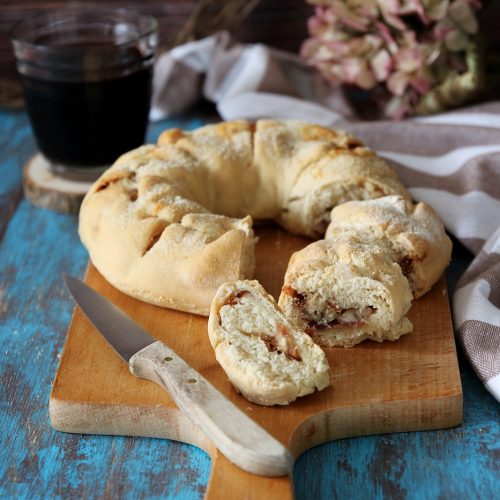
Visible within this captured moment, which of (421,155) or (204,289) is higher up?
(204,289)

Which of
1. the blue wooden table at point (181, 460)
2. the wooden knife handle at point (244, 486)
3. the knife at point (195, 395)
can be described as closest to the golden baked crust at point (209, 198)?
the knife at point (195, 395)

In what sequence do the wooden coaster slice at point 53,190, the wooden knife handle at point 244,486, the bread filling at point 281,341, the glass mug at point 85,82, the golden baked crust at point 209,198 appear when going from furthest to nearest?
the wooden coaster slice at point 53,190 < the glass mug at point 85,82 < the golden baked crust at point 209,198 < the bread filling at point 281,341 < the wooden knife handle at point 244,486

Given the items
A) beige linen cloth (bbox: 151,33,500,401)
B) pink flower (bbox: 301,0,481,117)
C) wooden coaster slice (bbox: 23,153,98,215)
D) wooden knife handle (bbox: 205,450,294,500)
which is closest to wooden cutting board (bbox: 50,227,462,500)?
wooden knife handle (bbox: 205,450,294,500)

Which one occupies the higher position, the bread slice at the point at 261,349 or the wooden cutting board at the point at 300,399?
the bread slice at the point at 261,349

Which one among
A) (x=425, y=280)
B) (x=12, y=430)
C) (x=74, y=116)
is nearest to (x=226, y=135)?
(x=74, y=116)

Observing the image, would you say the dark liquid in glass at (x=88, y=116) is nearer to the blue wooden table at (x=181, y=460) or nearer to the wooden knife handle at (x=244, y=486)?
the blue wooden table at (x=181, y=460)

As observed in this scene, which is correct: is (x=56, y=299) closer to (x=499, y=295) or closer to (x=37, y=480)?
(x=37, y=480)

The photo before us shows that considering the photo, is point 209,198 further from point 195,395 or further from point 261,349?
point 195,395
